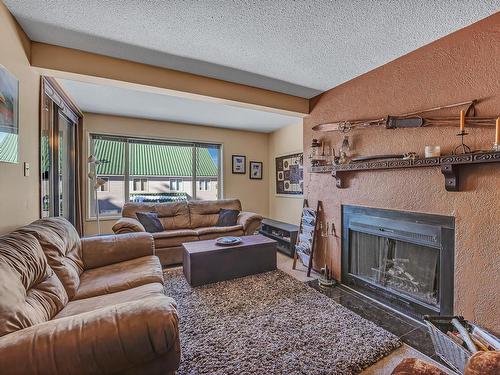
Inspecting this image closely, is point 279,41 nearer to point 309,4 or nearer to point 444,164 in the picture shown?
point 309,4

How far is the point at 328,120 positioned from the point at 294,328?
2433mm

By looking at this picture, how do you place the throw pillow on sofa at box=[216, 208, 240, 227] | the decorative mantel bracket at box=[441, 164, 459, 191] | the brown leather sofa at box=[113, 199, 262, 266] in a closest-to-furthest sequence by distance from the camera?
the decorative mantel bracket at box=[441, 164, 459, 191]
the brown leather sofa at box=[113, 199, 262, 266]
the throw pillow on sofa at box=[216, 208, 240, 227]

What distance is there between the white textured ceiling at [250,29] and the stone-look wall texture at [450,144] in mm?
171

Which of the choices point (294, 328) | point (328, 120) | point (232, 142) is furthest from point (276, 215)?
point (294, 328)

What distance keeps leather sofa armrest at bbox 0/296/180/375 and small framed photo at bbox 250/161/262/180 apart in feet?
15.3

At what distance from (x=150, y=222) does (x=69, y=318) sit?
107 inches

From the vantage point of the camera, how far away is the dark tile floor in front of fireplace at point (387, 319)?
177cm

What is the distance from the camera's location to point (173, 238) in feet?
11.6

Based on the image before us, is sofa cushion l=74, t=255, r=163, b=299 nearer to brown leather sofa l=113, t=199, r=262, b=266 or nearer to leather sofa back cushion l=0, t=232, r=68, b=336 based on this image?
leather sofa back cushion l=0, t=232, r=68, b=336

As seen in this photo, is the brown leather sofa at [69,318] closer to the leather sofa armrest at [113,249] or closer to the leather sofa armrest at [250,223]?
the leather sofa armrest at [113,249]

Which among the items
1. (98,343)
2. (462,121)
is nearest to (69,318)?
(98,343)

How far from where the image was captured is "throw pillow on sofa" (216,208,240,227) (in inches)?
163

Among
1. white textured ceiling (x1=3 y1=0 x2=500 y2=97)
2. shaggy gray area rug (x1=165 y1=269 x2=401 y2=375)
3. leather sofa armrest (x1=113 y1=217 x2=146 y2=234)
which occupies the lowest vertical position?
shaggy gray area rug (x1=165 y1=269 x2=401 y2=375)

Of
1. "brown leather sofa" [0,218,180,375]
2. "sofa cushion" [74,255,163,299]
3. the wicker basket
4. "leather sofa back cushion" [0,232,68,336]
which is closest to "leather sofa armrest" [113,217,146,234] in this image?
"sofa cushion" [74,255,163,299]
